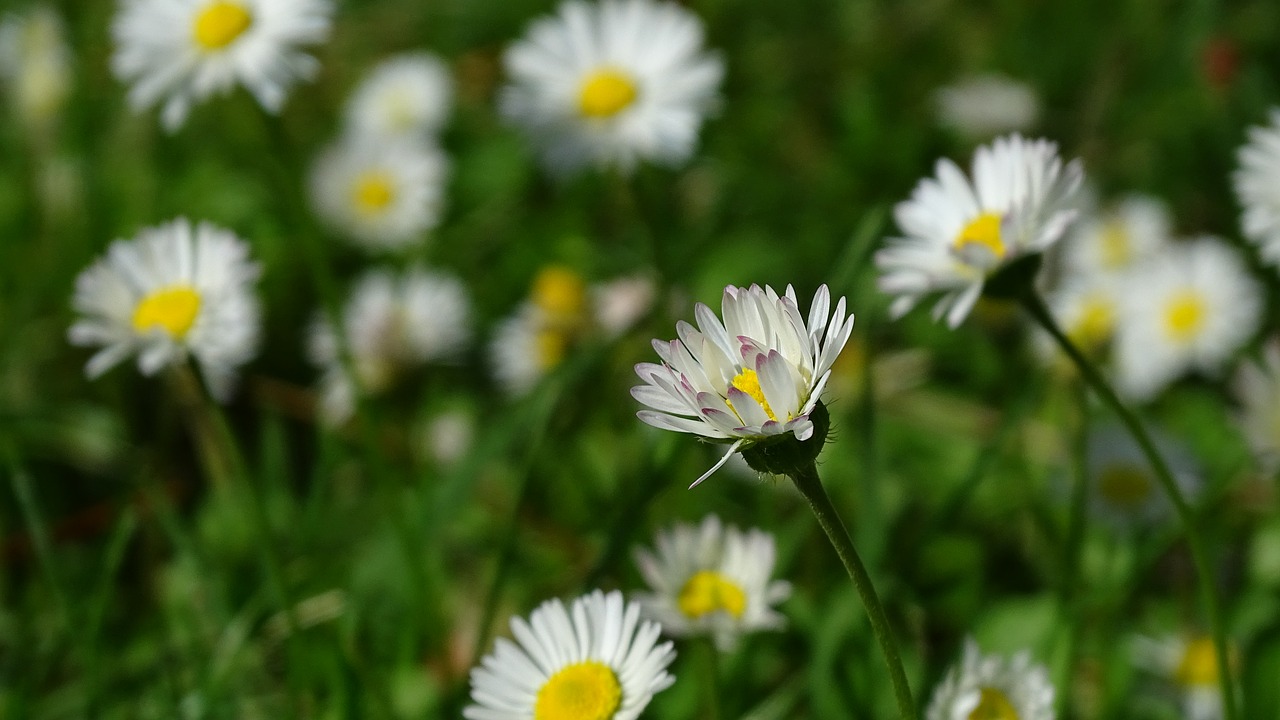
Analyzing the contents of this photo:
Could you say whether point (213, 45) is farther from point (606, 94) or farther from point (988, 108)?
point (988, 108)

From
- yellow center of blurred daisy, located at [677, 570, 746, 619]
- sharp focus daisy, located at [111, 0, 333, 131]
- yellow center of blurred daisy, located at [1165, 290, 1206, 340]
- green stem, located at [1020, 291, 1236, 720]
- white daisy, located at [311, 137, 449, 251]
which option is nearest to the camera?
green stem, located at [1020, 291, 1236, 720]

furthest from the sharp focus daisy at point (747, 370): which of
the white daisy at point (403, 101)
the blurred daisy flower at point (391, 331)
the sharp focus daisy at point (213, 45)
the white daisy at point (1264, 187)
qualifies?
the white daisy at point (403, 101)

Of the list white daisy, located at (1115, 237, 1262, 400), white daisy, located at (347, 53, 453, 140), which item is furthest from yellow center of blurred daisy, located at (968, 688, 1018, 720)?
white daisy, located at (347, 53, 453, 140)

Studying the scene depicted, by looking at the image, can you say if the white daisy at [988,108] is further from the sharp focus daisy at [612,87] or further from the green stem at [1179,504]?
the green stem at [1179,504]

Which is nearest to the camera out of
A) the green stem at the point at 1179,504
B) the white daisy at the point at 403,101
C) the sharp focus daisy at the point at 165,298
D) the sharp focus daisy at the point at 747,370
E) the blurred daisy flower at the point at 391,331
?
the sharp focus daisy at the point at 747,370

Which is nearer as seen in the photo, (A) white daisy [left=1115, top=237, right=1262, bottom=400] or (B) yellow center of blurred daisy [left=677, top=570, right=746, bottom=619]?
(B) yellow center of blurred daisy [left=677, top=570, right=746, bottom=619]

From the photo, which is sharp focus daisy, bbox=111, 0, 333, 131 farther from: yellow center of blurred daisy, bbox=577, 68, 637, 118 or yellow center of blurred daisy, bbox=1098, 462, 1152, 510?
yellow center of blurred daisy, bbox=1098, 462, 1152, 510
